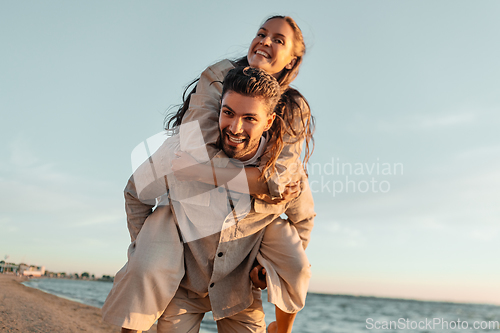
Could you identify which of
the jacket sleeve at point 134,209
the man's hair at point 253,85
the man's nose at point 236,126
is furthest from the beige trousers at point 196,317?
the man's hair at point 253,85

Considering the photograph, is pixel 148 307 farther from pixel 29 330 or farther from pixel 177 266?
pixel 29 330

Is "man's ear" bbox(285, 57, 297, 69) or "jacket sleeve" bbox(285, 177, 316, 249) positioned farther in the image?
"man's ear" bbox(285, 57, 297, 69)

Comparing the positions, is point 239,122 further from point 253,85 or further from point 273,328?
point 273,328

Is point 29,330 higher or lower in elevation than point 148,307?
lower

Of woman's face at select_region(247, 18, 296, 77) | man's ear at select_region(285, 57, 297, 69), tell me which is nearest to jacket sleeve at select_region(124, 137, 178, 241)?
woman's face at select_region(247, 18, 296, 77)

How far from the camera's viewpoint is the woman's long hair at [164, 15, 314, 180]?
238 cm

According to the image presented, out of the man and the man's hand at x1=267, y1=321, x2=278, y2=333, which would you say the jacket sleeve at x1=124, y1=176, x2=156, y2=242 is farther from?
the man's hand at x1=267, y1=321, x2=278, y2=333

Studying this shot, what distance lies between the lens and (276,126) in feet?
8.11

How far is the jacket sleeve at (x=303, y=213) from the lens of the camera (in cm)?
250

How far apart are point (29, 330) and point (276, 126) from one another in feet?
12.0

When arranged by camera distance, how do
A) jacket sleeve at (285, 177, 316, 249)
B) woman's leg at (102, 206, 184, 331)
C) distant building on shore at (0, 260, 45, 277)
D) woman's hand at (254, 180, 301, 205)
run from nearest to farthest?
woman's leg at (102, 206, 184, 331) → woman's hand at (254, 180, 301, 205) → jacket sleeve at (285, 177, 316, 249) → distant building on shore at (0, 260, 45, 277)

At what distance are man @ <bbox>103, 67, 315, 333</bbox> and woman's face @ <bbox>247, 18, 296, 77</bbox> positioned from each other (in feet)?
1.41

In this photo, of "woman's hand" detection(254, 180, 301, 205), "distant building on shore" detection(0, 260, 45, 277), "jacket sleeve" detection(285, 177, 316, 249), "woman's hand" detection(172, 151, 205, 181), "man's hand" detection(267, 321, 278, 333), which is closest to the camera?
"woman's hand" detection(172, 151, 205, 181)

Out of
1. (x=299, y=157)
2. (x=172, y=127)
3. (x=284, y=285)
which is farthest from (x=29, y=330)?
(x=299, y=157)
